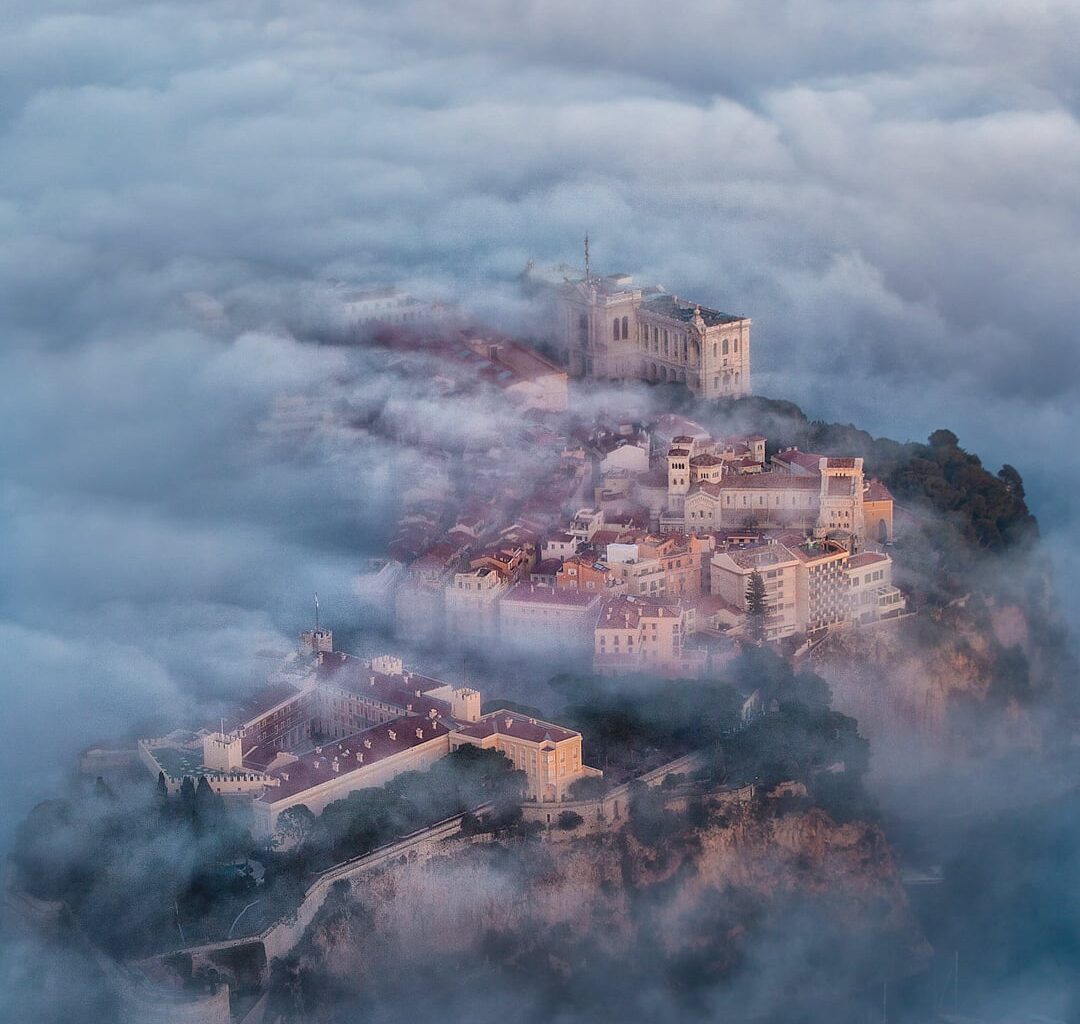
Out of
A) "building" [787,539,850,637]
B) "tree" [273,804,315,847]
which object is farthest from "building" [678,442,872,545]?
"tree" [273,804,315,847]

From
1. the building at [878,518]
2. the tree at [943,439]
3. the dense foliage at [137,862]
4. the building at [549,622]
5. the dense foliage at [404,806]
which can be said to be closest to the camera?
the dense foliage at [137,862]

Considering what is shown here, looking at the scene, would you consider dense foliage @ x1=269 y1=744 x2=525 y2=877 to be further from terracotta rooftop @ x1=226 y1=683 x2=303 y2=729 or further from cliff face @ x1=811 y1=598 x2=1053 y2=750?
cliff face @ x1=811 y1=598 x2=1053 y2=750

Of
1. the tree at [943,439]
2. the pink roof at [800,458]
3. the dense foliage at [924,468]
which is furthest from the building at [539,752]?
the tree at [943,439]

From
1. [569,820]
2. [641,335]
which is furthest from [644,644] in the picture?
[641,335]

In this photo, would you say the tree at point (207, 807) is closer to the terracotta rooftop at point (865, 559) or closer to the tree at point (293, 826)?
the tree at point (293, 826)

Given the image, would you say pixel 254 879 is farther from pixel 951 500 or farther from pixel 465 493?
pixel 951 500

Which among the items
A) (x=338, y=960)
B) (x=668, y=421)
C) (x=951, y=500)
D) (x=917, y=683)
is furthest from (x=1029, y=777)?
(x=338, y=960)
